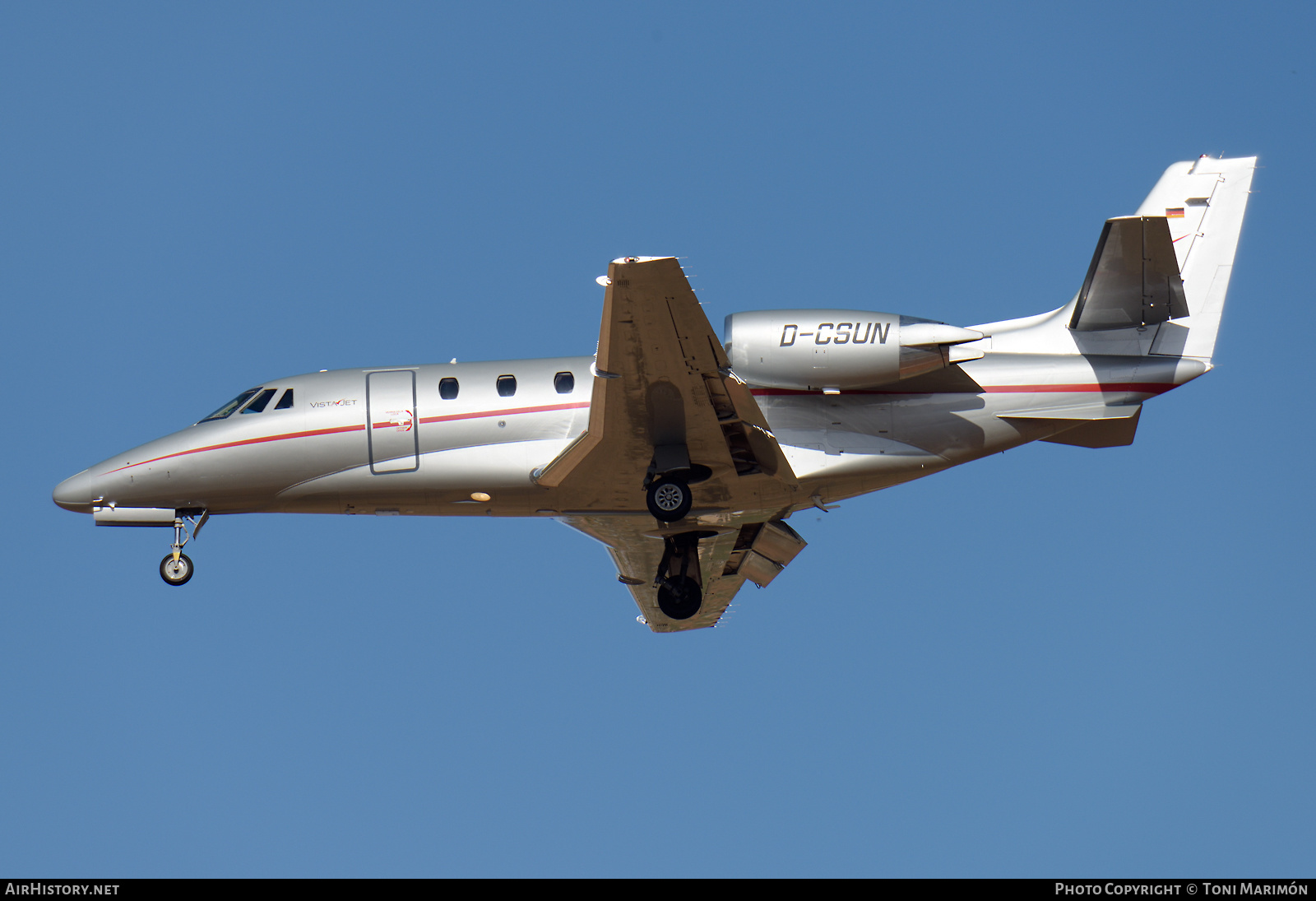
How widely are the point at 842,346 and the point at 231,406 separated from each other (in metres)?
9.34

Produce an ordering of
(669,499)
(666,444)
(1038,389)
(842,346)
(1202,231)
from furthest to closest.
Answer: (1202,231), (1038,389), (669,499), (666,444), (842,346)

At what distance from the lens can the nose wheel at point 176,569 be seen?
67.8 ft

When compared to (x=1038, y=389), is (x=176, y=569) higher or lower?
lower

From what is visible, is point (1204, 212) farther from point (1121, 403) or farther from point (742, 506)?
point (742, 506)

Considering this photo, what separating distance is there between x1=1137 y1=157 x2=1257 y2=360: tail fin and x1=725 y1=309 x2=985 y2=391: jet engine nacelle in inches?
144

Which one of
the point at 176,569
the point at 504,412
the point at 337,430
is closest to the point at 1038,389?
the point at 504,412

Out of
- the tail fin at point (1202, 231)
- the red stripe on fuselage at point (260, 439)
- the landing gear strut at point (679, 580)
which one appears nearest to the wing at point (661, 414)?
the landing gear strut at point (679, 580)

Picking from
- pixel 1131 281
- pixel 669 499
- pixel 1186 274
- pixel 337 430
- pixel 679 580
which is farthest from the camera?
pixel 679 580

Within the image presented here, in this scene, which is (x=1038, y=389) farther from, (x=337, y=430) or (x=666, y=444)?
(x=337, y=430)

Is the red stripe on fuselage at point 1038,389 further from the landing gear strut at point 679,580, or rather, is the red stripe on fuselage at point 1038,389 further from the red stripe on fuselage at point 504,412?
the landing gear strut at point 679,580

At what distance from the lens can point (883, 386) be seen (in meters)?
19.1

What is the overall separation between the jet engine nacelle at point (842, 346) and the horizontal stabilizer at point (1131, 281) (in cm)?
237

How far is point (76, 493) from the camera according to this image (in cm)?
2086

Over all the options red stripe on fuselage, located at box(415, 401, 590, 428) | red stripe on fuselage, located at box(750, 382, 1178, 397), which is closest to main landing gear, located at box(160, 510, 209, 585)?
red stripe on fuselage, located at box(415, 401, 590, 428)
